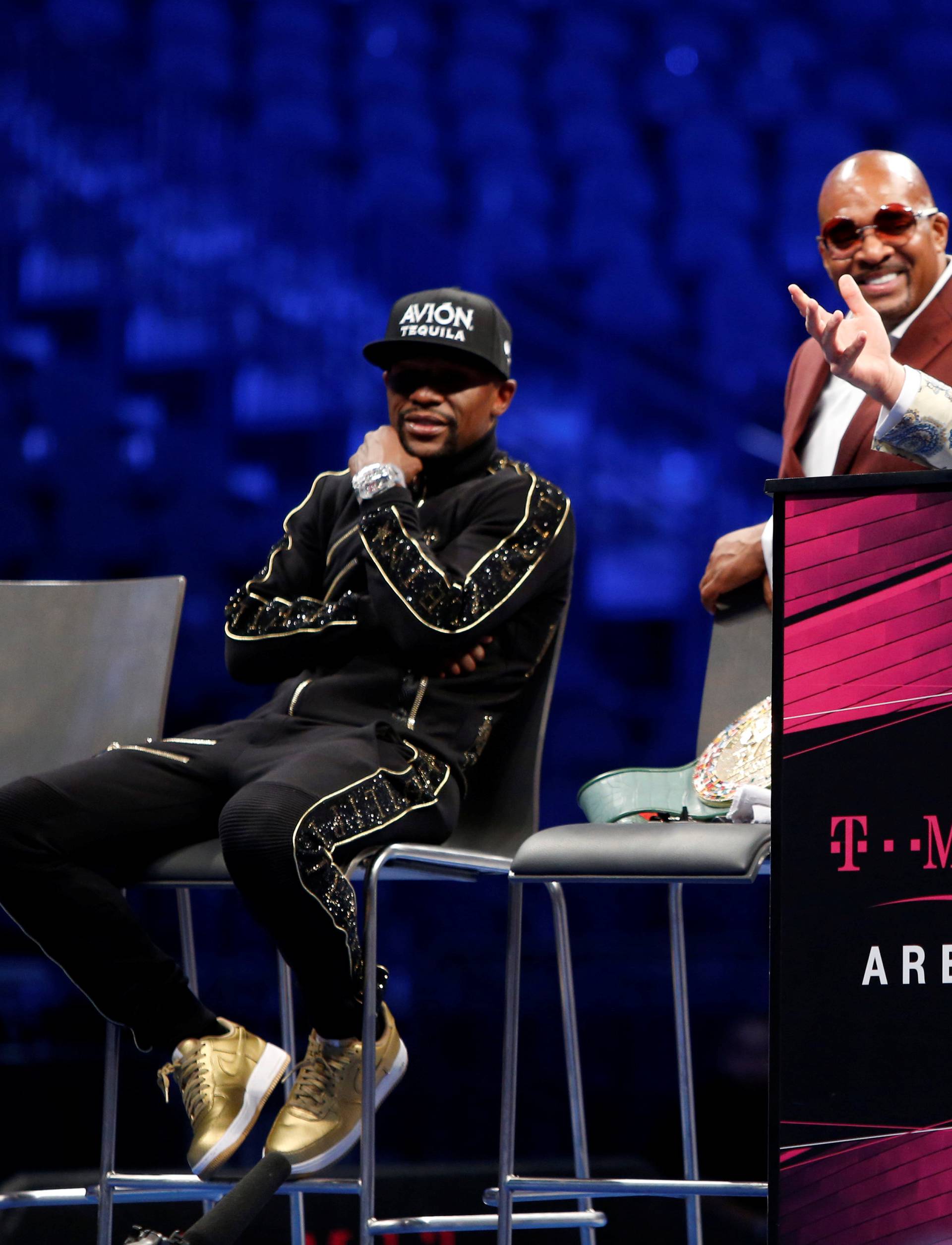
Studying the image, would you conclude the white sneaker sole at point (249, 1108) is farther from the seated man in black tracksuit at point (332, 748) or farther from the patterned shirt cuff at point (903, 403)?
the patterned shirt cuff at point (903, 403)

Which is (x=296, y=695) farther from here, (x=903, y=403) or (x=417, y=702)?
(x=903, y=403)

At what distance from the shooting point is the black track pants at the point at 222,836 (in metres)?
1.96

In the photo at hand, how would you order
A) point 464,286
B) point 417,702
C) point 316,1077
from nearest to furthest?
point 316,1077, point 417,702, point 464,286

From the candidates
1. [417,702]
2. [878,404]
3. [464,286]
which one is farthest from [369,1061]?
[464,286]

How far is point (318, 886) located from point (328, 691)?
0.42 meters

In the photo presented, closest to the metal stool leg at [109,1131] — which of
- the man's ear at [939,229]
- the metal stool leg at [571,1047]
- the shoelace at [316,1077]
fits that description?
the shoelace at [316,1077]

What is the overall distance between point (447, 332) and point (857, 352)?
36.2 inches

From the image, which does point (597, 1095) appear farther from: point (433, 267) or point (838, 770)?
point (838, 770)

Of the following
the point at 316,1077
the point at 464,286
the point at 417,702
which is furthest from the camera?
the point at 464,286

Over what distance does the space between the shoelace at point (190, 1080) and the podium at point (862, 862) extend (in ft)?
3.32

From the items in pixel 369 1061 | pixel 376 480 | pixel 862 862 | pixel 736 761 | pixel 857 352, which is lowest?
pixel 369 1061

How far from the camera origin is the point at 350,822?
2039 mm

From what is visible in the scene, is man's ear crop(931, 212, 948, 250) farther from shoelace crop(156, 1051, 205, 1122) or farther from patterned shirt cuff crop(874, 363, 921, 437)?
shoelace crop(156, 1051, 205, 1122)

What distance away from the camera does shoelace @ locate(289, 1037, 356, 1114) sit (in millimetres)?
1953
